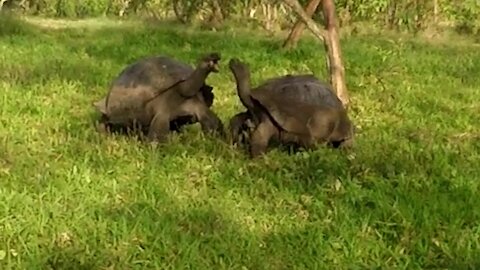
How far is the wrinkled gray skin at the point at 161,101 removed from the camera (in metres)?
5.83

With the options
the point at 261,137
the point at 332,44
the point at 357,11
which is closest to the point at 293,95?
Result: the point at 261,137

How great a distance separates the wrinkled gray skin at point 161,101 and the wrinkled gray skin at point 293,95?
0.81 ft

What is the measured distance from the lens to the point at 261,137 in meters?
5.39

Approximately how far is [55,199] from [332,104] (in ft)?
6.78

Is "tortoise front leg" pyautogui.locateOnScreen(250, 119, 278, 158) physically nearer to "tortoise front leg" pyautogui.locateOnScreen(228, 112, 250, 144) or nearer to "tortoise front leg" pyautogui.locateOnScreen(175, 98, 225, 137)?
"tortoise front leg" pyautogui.locateOnScreen(228, 112, 250, 144)

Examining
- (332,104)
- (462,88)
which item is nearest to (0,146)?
(332,104)

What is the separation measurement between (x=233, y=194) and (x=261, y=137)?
0.88 metres

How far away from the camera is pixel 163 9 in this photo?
62.2 ft

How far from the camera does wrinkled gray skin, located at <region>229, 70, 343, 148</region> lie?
18.1ft

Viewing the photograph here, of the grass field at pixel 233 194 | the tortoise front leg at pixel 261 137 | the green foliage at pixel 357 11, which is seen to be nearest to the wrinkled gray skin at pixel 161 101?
the grass field at pixel 233 194

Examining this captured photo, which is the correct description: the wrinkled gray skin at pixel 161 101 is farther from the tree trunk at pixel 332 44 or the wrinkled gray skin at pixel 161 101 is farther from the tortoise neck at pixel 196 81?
the tree trunk at pixel 332 44

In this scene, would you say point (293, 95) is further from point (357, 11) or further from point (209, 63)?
point (357, 11)

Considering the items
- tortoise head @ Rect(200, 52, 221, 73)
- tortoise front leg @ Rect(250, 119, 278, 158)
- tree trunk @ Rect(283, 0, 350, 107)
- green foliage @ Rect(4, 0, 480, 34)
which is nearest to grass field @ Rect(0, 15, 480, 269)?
tortoise front leg @ Rect(250, 119, 278, 158)

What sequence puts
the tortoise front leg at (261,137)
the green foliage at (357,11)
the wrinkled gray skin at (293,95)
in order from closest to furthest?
the tortoise front leg at (261,137)
the wrinkled gray skin at (293,95)
the green foliage at (357,11)
